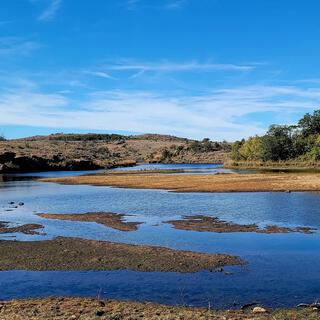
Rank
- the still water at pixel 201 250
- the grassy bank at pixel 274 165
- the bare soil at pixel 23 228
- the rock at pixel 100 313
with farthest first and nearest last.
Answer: the grassy bank at pixel 274 165, the bare soil at pixel 23 228, the still water at pixel 201 250, the rock at pixel 100 313

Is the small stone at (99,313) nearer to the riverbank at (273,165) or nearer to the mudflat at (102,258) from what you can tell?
the mudflat at (102,258)

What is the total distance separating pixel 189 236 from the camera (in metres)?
26.6

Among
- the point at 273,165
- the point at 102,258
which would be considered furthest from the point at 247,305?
the point at 273,165

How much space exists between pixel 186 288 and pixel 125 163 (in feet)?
440

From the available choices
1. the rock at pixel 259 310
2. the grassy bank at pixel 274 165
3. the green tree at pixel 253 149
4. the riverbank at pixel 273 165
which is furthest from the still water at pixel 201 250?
the green tree at pixel 253 149

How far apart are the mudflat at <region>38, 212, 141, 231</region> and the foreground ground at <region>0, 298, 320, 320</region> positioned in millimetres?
14810

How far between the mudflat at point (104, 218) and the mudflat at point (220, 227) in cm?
297

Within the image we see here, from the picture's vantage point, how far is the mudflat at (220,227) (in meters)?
27.7

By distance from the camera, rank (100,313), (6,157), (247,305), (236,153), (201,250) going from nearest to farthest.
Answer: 1. (100,313)
2. (247,305)
3. (201,250)
4. (6,157)
5. (236,153)

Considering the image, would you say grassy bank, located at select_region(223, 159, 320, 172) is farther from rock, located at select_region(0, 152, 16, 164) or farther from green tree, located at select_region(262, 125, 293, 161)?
rock, located at select_region(0, 152, 16, 164)

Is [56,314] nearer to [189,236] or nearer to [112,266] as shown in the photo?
[112,266]

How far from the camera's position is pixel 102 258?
69.3 feet

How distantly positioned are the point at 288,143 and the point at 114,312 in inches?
4476

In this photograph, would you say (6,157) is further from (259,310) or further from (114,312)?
(259,310)
